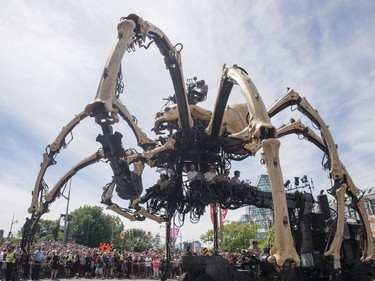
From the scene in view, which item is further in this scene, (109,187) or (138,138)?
(109,187)

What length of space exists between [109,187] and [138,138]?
3.29 meters

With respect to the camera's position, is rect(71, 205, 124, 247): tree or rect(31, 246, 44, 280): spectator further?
rect(71, 205, 124, 247): tree

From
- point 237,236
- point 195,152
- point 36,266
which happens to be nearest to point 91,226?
point 237,236

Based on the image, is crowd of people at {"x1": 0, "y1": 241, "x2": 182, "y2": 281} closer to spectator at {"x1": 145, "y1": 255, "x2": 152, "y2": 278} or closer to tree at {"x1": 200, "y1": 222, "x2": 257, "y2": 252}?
spectator at {"x1": 145, "y1": 255, "x2": 152, "y2": 278}

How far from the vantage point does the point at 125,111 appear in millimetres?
6898

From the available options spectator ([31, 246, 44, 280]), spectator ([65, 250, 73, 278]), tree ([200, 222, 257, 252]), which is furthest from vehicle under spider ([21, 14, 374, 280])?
tree ([200, 222, 257, 252])

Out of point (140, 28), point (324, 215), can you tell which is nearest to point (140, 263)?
point (324, 215)

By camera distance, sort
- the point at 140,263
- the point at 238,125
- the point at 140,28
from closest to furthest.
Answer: the point at 140,28
the point at 238,125
the point at 140,263

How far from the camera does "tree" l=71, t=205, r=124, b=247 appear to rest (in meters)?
65.9

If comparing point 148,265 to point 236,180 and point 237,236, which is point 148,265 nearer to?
point 236,180

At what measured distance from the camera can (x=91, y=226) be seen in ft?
220

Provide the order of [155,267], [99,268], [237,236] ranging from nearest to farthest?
[99,268]
[155,267]
[237,236]

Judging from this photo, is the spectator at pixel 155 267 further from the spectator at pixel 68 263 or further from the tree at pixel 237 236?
the tree at pixel 237 236

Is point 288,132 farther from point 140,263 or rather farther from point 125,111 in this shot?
point 140,263
